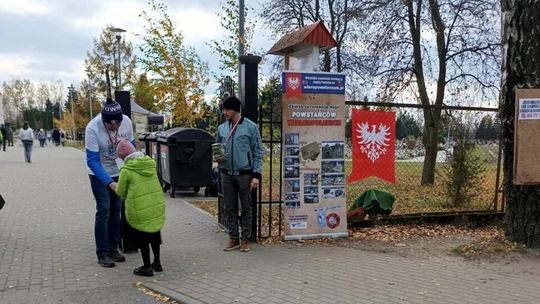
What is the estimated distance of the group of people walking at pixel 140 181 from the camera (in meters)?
5.21

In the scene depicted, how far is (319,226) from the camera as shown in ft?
22.8

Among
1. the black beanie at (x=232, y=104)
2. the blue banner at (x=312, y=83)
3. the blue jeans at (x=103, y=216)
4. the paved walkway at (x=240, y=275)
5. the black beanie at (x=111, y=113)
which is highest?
the blue banner at (x=312, y=83)

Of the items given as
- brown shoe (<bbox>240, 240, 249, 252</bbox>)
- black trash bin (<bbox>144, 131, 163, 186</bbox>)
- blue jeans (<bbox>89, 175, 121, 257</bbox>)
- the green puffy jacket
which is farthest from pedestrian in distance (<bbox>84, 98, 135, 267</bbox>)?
black trash bin (<bbox>144, 131, 163, 186</bbox>)

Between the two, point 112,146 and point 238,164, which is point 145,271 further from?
point 238,164

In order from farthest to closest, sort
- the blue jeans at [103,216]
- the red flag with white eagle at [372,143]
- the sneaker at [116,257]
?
1. the red flag with white eagle at [372,143]
2. the sneaker at [116,257]
3. the blue jeans at [103,216]

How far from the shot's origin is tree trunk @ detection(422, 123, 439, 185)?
8.80 m

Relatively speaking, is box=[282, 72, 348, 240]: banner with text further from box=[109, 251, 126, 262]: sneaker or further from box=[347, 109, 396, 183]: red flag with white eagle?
box=[109, 251, 126, 262]: sneaker

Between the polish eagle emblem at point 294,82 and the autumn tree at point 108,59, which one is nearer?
the polish eagle emblem at point 294,82

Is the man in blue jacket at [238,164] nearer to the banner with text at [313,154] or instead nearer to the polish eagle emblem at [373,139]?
the banner with text at [313,154]

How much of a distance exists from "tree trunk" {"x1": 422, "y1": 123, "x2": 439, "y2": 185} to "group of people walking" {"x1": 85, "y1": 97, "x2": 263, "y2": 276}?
375 centimetres

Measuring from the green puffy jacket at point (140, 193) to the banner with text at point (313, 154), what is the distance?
2.04 metres

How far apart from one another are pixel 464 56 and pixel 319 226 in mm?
10071

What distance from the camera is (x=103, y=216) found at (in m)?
5.59

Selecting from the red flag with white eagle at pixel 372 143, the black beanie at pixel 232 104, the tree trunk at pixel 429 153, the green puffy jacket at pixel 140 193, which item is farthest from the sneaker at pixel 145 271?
the tree trunk at pixel 429 153
